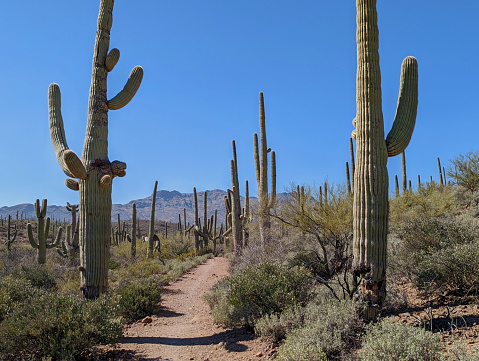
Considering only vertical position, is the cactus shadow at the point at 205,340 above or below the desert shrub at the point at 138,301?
below

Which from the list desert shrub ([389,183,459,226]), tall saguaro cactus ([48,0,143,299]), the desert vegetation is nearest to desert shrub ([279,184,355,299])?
the desert vegetation

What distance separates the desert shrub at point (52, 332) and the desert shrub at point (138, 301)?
9.57 feet

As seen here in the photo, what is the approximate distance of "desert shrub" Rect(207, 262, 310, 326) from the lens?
739cm

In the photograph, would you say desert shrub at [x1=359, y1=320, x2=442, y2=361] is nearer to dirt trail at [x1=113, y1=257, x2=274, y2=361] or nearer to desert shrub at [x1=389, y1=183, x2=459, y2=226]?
dirt trail at [x1=113, y1=257, x2=274, y2=361]

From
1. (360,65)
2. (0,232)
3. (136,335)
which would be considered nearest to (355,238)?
(360,65)

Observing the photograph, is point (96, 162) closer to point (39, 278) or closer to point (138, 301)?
point (138, 301)

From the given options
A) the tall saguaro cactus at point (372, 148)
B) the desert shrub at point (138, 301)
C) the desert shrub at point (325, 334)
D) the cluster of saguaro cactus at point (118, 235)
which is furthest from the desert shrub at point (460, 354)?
the cluster of saguaro cactus at point (118, 235)

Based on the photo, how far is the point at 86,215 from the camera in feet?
25.6

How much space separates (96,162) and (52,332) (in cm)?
354

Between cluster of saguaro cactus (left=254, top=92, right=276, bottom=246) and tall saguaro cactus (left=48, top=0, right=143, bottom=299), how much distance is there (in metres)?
6.10

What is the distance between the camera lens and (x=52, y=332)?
591 centimetres

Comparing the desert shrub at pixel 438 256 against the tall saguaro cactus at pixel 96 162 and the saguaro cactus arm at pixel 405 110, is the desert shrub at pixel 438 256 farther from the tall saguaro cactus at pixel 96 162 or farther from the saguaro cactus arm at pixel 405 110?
the tall saguaro cactus at pixel 96 162

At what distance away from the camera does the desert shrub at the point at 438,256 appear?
21.6ft

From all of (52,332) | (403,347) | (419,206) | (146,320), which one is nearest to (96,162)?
(52,332)
